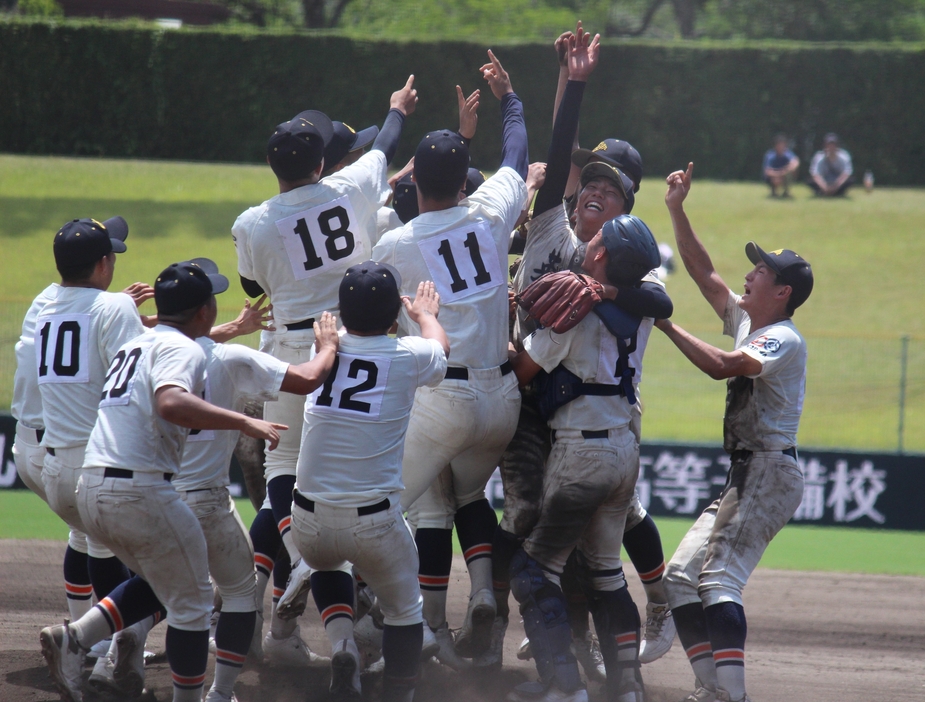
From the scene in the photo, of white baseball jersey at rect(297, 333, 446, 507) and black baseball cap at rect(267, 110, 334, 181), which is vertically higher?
black baseball cap at rect(267, 110, 334, 181)

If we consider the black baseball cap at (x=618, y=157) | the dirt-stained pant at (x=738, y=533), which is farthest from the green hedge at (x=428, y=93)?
the dirt-stained pant at (x=738, y=533)

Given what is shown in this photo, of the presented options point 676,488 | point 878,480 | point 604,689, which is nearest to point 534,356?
point 604,689

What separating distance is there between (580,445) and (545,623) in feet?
2.79

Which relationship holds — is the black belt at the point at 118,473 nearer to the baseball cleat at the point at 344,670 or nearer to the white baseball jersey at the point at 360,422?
the white baseball jersey at the point at 360,422

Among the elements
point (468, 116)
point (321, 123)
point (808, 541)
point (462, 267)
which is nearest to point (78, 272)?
point (321, 123)

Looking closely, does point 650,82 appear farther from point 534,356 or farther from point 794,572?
point 534,356

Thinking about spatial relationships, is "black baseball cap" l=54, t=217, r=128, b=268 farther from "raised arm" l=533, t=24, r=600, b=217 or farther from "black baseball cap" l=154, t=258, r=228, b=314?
"raised arm" l=533, t=24, r=600, b=217

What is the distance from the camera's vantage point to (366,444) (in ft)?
12.9

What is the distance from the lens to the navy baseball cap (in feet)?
17.9

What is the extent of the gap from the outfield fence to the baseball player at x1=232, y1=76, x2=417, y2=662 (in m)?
5.51

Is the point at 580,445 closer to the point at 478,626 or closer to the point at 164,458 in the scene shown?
the point at 478,626

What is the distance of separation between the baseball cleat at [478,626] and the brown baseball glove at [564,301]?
1.34 meters

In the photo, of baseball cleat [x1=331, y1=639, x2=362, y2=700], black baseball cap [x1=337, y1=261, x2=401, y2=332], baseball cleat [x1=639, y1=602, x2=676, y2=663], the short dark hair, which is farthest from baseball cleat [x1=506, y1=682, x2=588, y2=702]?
the short dark hair

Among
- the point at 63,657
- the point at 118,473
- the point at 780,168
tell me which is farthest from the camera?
the point at 780,168
